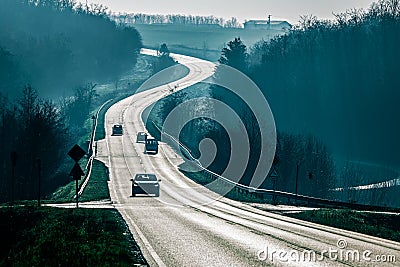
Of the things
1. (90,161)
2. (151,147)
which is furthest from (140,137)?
(90,161)

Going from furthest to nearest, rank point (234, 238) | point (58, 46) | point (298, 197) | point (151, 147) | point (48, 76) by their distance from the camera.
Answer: point (58, 46)
point (48, 76)
point (151, 147)
point (298, 197)
point (234, 238)

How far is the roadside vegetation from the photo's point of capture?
1475 cm

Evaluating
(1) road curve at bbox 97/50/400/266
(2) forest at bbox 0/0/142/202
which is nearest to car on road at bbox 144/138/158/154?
(2) forest at bbox 0/0/142/202

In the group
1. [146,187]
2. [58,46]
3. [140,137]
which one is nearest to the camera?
[146,187]

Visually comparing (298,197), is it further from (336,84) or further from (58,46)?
(58,46)

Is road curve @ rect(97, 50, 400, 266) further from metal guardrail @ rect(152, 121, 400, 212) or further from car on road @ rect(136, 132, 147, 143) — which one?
car on road @ rect(136, 132, 147, 143)

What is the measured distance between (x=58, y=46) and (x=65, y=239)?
13738 cm

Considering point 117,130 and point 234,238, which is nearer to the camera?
point 234,238

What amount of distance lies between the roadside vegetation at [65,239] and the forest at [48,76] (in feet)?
75.8

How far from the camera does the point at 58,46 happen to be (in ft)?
495

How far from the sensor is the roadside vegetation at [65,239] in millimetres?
14750

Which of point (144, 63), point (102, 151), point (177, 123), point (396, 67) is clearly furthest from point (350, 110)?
→ point (144, 63)

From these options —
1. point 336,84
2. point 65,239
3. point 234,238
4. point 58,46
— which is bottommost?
point 65,239

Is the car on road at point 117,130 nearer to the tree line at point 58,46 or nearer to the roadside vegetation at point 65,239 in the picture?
the tree line at point 58,46
